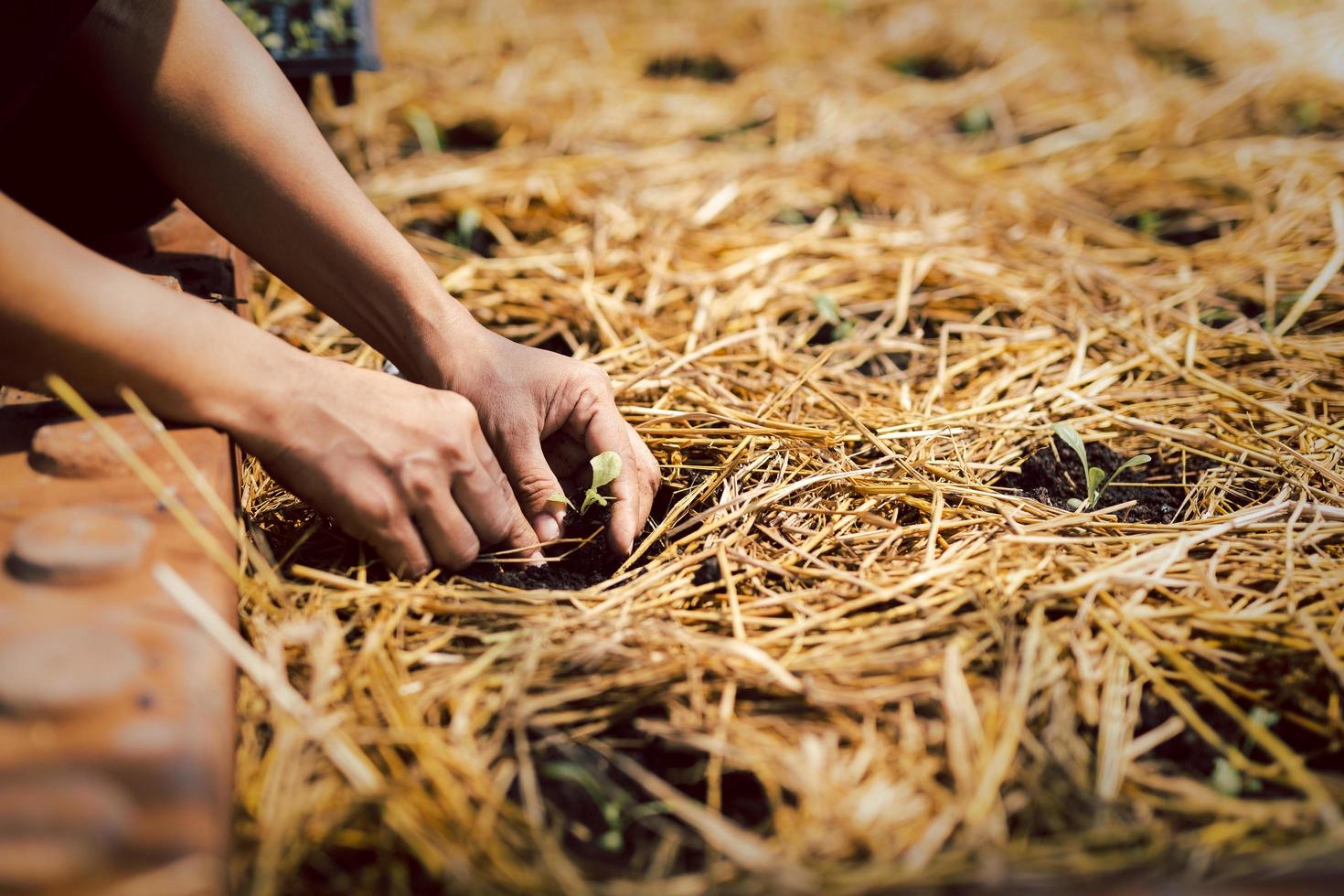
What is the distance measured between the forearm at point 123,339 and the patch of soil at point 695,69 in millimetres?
2489

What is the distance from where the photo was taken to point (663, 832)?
920mm

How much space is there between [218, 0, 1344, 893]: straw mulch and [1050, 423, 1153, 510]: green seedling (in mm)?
48

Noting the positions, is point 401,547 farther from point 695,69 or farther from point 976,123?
point 695,69

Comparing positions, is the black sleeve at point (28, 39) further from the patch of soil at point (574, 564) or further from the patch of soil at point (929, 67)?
the patch of soil at point (929, 67)

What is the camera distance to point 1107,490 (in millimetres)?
1469

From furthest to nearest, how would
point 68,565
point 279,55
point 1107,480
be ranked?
point 279,55, point 1107,480, point 68,565

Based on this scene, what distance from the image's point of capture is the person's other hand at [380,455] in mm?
1085

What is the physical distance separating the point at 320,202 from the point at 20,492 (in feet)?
1.83

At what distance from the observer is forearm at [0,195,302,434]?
94 cm

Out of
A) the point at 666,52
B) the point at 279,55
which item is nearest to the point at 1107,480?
the point at 279,55

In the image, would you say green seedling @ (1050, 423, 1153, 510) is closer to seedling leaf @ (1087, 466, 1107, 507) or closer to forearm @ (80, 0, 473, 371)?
seedling leaf @ (1087, 466, 1107, 507)

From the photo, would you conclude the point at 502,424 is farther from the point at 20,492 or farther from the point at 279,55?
the point at 279,55

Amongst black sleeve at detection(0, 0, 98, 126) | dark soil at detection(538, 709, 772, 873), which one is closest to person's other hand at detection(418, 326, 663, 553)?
dark soil at detection(538, 709, 772, 873)

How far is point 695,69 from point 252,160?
2.30m
